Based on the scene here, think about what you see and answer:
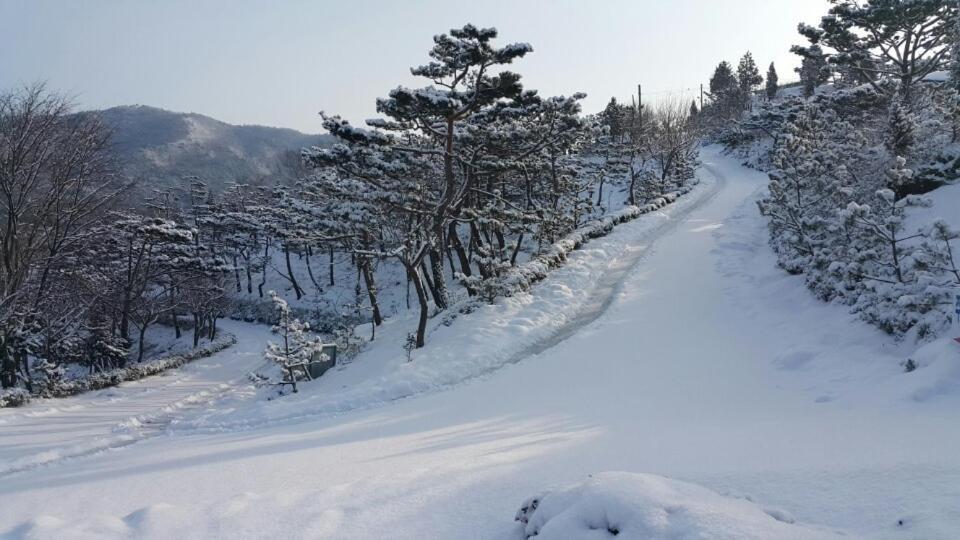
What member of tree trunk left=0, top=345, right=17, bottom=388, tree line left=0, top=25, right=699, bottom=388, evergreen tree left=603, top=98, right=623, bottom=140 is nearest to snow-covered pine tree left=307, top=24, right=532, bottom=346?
tree line left=0, top=25, right=699, bottom=388

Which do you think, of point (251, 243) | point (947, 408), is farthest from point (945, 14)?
point (251, 243)

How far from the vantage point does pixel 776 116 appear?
50531 millimetres

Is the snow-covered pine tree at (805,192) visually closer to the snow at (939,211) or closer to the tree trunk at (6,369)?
the snow at (939,211)

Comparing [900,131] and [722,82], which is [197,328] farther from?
[722,82]

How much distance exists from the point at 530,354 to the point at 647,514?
9261 mm

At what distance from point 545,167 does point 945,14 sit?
16680 mm

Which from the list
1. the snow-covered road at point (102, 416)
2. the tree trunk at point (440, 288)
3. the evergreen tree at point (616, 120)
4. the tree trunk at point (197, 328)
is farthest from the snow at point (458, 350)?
the evergreen tree at point (616, 120)

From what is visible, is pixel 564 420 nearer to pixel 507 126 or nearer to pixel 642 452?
pixel 642 452

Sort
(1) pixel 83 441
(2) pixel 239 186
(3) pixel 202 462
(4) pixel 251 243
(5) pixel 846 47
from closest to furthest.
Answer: (3) pixel 202 462
(1) pixel 83 441
(5) pixel 846 47
(4) pixel 251 243
(2) pixel 239 186

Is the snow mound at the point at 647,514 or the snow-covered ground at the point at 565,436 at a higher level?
the snow mound at the point at 647,514

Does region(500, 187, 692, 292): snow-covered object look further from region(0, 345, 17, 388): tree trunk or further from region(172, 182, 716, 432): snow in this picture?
region(0, 345, 17, 388): tree trunk

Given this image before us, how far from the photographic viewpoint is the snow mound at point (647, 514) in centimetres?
258

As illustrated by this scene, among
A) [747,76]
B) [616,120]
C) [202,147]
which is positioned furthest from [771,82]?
[202,147]

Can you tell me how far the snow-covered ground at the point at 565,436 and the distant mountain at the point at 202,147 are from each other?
7270 cm
